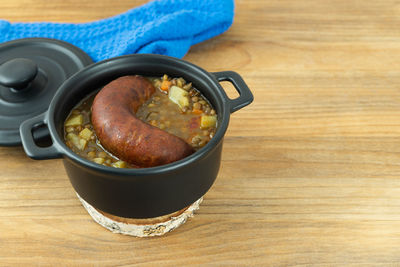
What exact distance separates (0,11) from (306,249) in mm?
1419

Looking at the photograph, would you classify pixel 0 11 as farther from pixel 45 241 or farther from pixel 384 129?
pixel 384 129

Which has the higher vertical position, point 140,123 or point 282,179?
point 140,123

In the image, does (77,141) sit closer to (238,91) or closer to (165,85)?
(165,85)

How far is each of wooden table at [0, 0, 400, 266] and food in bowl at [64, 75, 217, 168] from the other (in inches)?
8.2

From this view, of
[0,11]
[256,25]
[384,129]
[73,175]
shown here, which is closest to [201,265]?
[73,175]

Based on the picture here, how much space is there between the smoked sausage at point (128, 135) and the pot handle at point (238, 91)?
139 mm

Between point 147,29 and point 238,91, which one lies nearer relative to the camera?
point 238,91

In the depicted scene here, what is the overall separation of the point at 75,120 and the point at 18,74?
270 millimetres

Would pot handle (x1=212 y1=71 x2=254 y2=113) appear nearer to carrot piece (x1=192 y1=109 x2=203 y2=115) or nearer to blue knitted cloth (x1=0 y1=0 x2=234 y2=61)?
carrot piece (x1=192 y1=109 x2=203 y2=115)

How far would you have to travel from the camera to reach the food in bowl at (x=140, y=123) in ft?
2.97

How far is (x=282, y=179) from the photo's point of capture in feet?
3.88

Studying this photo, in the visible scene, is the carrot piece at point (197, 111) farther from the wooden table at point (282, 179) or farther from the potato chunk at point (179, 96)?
the wooden table at point (282, 179)

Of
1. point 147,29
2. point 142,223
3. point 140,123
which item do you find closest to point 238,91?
Answer: point 140,123

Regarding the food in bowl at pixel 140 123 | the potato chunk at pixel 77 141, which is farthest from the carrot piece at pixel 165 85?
the potato chunk at pixel 77 141
